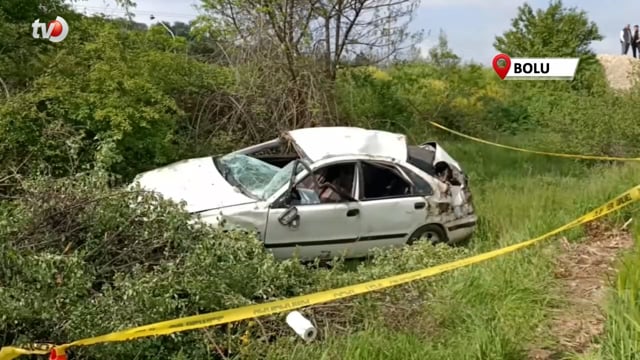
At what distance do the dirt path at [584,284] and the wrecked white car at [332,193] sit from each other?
2059 millimetres

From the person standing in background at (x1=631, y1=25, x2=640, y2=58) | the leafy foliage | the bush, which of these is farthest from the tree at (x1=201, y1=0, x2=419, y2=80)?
the person standing in background at (x1=631, y1=25, x2=640, y2=58)

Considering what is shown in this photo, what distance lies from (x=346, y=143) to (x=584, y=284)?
3.70 metres

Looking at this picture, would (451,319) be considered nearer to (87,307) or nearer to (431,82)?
(87,307)

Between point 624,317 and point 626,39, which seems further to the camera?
point 626,39

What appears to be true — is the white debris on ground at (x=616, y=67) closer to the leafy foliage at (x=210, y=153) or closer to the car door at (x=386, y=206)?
the leafy foliage at (x=210, y=153)

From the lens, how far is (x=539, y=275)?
Result: 5125 millimetres

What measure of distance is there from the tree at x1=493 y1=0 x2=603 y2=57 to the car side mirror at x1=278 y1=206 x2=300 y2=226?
15.6 meters

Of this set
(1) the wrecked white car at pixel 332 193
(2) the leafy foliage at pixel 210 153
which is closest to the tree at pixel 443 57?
(2) the leafy foliage at pixel 210 153

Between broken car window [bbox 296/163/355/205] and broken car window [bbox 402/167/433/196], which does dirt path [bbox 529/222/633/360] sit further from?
broken car window [bbox 296/163/355/205]

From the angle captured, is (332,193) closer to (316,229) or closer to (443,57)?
(316,229)

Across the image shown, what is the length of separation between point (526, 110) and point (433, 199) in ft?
38.8

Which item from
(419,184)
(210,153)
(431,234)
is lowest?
(431,234)

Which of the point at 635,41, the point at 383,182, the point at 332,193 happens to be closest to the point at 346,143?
the point at 383,182

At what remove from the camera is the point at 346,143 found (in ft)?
26.6
